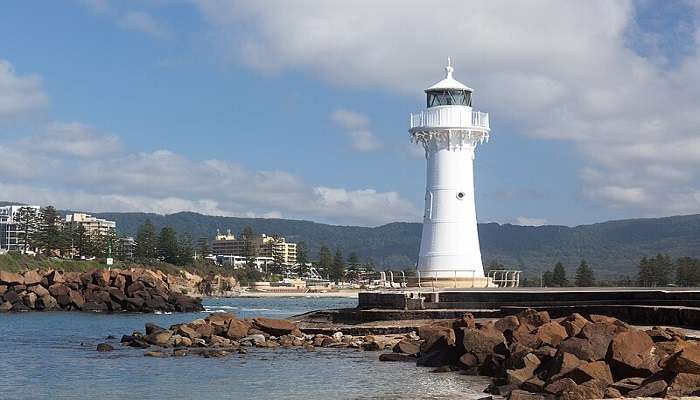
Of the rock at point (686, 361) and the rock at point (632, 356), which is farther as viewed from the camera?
the rock at point (632, 356)

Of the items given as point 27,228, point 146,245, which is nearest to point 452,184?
point 27,228

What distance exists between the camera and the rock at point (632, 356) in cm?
1667

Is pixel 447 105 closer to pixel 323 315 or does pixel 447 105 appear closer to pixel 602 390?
pixel 323 315

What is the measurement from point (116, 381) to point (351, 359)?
5.95 metres

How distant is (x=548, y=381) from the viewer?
16.9 m

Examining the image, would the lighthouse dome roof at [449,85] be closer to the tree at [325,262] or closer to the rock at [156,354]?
the rock at [156,354]

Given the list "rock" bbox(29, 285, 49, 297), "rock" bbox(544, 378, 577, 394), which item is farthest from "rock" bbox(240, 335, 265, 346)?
"rock" bbox(29, 285, 49, 297)

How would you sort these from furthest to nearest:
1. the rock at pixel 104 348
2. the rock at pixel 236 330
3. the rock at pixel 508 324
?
the rock at pixel 236 330 → the rock at pixel 104 348 → the rock at pixel 508 324

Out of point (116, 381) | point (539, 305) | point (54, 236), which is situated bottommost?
point (116, 381)

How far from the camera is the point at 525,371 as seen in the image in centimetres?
1859

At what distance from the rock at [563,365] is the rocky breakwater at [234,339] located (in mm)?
10035

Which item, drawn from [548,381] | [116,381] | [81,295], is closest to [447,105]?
[116,381]

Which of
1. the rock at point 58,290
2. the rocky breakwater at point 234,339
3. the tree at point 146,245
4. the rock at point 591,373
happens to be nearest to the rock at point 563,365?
the rock at point 591,373

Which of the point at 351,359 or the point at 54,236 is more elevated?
the point at 54,236
